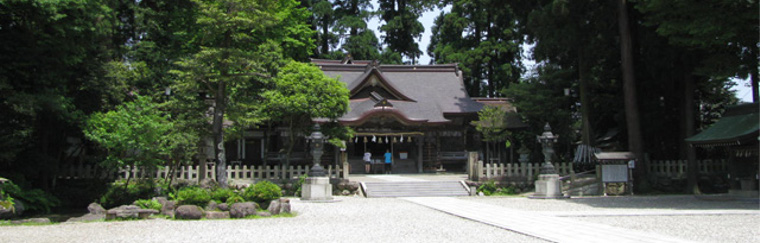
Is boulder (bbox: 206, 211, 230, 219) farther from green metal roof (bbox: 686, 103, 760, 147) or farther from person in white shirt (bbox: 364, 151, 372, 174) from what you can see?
green metal roof (bbox: 686, 103, 760, 147)

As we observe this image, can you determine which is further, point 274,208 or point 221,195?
point 221,195

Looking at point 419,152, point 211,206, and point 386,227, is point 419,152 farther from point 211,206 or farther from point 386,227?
point 386,227

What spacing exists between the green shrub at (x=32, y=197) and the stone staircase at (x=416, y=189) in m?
9.62

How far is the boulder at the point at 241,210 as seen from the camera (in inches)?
470

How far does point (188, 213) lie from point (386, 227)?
4.63 metres

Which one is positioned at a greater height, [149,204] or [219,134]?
[219,134]

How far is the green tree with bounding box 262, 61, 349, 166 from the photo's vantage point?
62.1 ft

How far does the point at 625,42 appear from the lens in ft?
61.0

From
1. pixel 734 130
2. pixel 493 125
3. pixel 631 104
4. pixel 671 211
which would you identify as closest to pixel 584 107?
pixel 631 104

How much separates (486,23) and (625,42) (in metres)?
19.4

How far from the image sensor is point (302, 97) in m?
18.9

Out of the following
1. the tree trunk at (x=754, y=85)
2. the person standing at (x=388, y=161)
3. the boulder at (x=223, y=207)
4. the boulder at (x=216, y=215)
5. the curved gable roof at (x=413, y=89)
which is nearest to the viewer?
the boulder at (x=216, y=215)

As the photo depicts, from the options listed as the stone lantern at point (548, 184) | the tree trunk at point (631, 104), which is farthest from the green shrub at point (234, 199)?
the tree trunk at point (631, 104)

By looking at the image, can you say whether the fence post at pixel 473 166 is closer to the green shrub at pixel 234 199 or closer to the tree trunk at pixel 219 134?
the tree trunk at pixel 219 134
